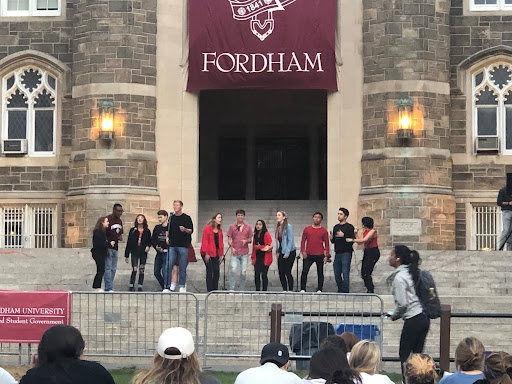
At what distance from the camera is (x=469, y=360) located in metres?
9.38

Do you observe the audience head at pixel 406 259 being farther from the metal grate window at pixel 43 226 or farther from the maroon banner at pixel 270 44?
the metal grate window at pixel 43 226

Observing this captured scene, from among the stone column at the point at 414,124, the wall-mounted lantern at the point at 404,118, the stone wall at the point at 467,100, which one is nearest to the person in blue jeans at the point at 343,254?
the stone column at the point at 414,124

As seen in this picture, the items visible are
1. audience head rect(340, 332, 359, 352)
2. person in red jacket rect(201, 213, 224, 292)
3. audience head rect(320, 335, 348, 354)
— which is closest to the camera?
audience head rect(320, 335, 348, 354)

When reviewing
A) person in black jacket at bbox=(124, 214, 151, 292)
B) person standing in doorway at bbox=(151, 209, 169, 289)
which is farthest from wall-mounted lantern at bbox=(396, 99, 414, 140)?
person in black jacket at bbox=(124, 214, 151, 292)

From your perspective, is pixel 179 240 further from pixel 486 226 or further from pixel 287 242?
pixel 486 226

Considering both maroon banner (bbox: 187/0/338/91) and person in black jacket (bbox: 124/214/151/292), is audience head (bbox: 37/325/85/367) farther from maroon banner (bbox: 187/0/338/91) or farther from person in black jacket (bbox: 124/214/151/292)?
maroon banner (bbox: 187/0/338/91)

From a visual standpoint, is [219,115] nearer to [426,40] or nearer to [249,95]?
[249,95]

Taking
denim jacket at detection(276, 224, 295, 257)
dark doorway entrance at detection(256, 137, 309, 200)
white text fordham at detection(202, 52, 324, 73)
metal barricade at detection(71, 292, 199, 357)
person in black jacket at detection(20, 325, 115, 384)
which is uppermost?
white text fordham at detection(202, 52, 324, 73)

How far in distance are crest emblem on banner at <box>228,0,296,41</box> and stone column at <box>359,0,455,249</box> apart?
2144 mm

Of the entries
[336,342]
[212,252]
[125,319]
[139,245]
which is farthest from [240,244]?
[336,342]

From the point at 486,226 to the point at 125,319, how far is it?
47.5 feet

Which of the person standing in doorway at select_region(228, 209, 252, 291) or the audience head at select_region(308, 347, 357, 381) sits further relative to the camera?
the person standing in doorway at select_region(228, 209, 252, 291)

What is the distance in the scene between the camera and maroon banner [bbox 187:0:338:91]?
95.4 feet

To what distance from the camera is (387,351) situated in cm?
1755
